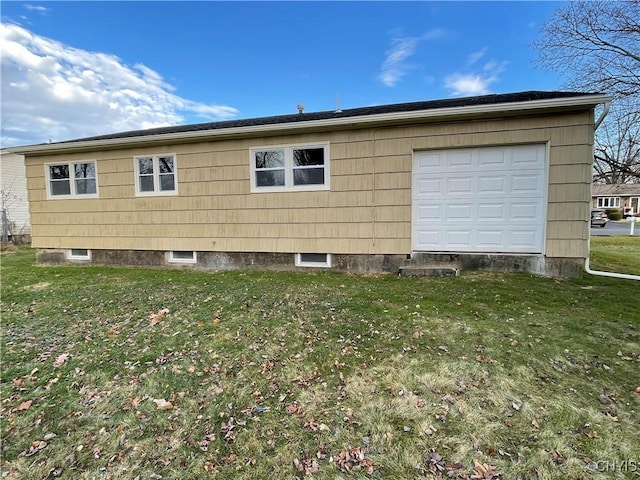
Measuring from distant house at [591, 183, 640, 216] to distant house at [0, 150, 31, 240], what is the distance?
48477 millimetres

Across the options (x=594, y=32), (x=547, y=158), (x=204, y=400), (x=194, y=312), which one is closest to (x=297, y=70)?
(x=594, y=32)

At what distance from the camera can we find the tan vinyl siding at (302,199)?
607cm

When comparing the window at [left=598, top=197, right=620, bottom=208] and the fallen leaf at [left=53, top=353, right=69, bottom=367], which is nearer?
the fallen leaf at [left=53, top=353, right=69, bottom=367]

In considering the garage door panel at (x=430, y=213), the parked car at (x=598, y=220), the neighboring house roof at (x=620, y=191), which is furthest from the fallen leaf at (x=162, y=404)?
the neighboring house roof at (x=620, y=191)

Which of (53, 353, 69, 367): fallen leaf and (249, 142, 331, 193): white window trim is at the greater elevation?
(249, 142, 331, 193): white window trim

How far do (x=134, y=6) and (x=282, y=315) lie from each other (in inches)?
445

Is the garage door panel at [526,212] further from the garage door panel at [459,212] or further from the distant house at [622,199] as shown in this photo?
the distant house at [622,199]

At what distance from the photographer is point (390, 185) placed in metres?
6.91

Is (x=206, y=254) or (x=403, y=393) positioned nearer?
(x=403, y=393)

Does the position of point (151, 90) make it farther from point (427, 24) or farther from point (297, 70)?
point (427, 24)

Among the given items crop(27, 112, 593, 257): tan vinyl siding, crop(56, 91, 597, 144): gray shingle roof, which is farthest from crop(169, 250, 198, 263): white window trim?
crop(56, 91, 597, 144): gray shingle roof

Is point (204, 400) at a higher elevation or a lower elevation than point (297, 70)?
lower

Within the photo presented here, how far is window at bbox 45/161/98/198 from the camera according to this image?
29.1ft

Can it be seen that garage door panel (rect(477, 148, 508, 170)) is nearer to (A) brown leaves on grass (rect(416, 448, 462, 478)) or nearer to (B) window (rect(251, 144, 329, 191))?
(B) window (rect(251, 144, 329, 191))
